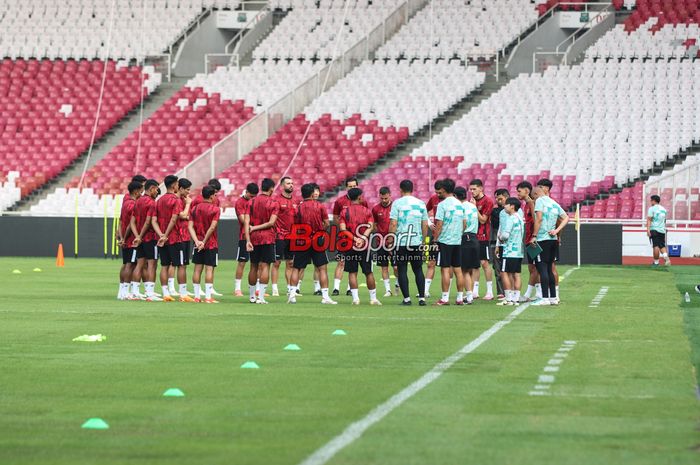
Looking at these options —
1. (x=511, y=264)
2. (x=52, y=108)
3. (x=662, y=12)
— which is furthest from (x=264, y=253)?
(x=662, y=12)

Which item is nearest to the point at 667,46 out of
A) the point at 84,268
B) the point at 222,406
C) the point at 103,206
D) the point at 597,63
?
the point at 597,63

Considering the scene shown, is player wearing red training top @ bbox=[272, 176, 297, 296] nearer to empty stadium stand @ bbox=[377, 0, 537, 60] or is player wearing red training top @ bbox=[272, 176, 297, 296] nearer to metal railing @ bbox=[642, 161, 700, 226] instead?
metal railing @ bbox=[642, 161, 700, 226]

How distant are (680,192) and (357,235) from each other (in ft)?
59.0

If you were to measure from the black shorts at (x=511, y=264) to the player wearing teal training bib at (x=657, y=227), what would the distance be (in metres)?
13.9

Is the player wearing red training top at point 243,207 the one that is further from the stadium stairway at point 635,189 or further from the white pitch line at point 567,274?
the stadium stairway at point 635,189

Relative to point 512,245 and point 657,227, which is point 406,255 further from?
point 657,227

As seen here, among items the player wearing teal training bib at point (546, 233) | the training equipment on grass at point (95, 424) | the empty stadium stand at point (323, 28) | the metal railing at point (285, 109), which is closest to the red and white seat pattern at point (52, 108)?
the empty stadium stand at point (323, 28)

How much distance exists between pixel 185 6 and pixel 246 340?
38745 millimetres

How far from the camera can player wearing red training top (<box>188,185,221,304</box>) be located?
20.8 m

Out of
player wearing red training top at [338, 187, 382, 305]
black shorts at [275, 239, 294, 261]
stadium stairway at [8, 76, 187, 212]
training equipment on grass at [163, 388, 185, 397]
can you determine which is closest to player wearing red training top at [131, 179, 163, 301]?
black shorts at [275, 239, 294, 261]

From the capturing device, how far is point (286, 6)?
51.6 metres

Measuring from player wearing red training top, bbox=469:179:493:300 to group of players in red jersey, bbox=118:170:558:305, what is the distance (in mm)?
36

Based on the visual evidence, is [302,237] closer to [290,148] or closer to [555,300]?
[555,300]

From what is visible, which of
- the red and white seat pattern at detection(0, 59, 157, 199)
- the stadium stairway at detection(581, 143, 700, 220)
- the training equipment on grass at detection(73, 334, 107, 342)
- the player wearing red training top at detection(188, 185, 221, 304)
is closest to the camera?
the training equipment on grass at detection(73, 334, 107, 342)
